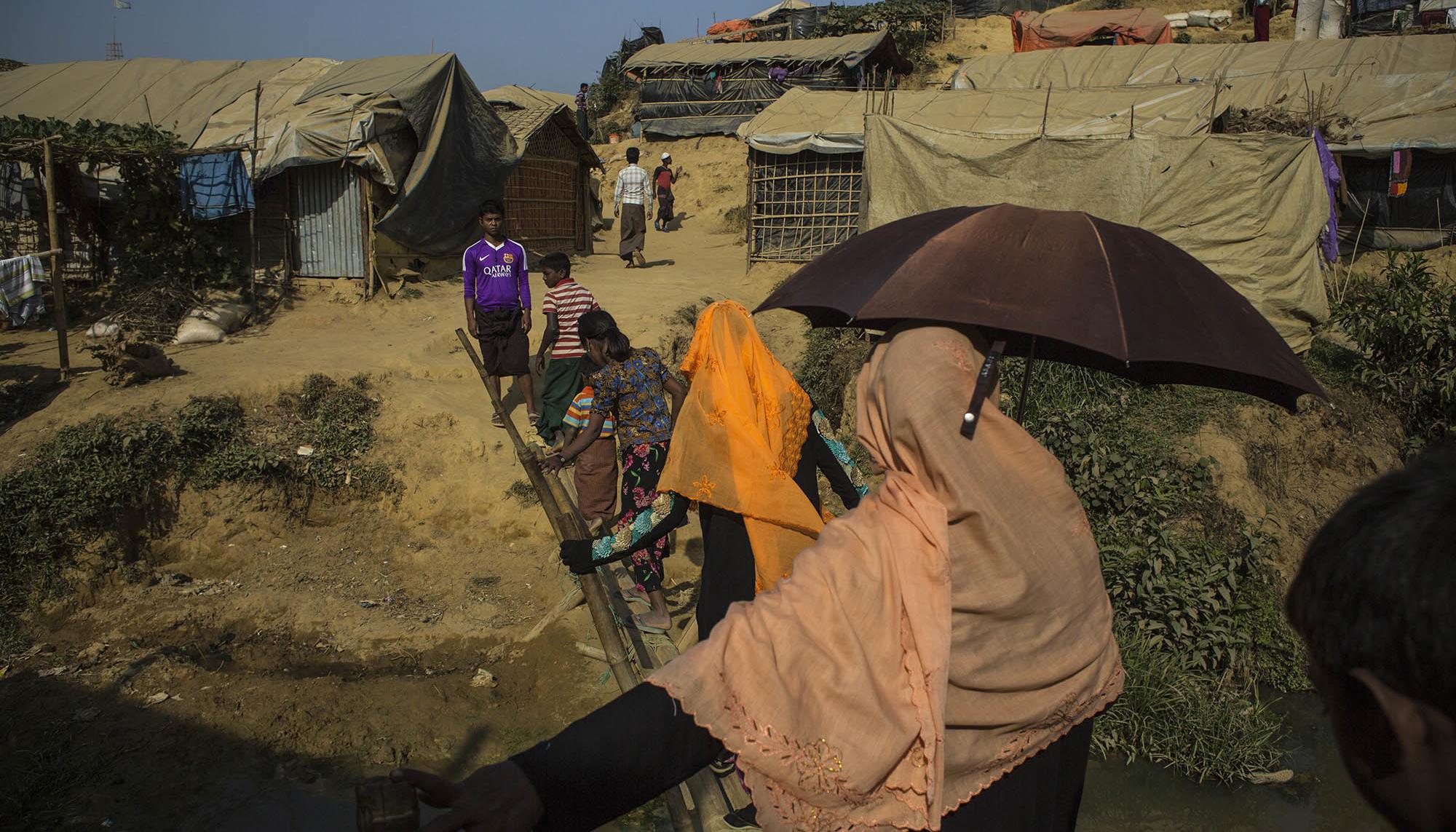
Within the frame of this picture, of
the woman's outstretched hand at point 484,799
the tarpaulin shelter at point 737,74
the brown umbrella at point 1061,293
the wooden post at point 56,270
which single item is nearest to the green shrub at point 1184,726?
the brown umbrella at point 1061,293

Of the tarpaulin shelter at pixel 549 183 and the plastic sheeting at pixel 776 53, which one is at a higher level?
the plastic sheeting at pixel 776 53

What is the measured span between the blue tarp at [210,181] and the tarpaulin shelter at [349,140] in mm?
170

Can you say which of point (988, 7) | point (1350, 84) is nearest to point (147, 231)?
point (1350, 84)

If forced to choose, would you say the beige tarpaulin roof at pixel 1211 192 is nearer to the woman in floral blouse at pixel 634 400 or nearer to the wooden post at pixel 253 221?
the woman in floral blouse at pixel 634 400

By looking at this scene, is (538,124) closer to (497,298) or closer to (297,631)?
(497,298)

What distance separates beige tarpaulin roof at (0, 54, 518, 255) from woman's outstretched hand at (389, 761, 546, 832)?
10.1 meters

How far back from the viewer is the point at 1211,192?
338 inches

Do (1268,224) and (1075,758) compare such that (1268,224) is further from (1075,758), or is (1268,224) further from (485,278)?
(1075,758)

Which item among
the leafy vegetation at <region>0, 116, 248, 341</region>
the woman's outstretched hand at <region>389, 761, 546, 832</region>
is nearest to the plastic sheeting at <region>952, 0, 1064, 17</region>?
the leafy vegetation at <region>0, 116, 248, 341</region>

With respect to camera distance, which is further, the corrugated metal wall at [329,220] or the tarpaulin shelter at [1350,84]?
the tarpaulin shelter at [1350,84]

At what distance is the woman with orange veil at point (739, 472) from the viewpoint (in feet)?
10.7

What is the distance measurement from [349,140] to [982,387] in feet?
32.9

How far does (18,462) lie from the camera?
597cm

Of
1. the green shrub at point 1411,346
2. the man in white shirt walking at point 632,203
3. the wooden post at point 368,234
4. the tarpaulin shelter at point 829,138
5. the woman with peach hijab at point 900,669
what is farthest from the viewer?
the man in white shirt walking at point 632,203
